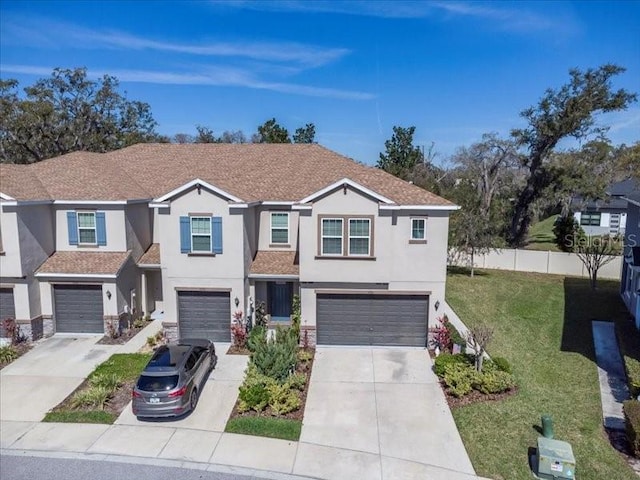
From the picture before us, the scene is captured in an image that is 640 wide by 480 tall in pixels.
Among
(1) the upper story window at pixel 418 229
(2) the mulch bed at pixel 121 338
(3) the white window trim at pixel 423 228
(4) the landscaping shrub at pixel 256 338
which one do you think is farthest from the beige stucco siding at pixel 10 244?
(1) the upper story window at pixel 418 229

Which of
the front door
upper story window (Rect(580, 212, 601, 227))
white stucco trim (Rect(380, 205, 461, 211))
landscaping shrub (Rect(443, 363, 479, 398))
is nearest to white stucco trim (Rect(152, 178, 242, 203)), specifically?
the front door

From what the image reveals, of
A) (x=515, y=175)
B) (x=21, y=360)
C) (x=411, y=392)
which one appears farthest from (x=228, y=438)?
(x=515, y=175)

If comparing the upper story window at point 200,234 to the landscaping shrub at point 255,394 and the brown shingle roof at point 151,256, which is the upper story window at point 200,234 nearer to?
the brown shingle roof at point 151,256

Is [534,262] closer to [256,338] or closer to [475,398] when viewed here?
[475,398]

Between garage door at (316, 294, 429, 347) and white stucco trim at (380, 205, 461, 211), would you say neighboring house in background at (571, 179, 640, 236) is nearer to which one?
white stucco trim at (380, 205, 461, 211)

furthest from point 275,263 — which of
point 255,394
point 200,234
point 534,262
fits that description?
point 534,262
